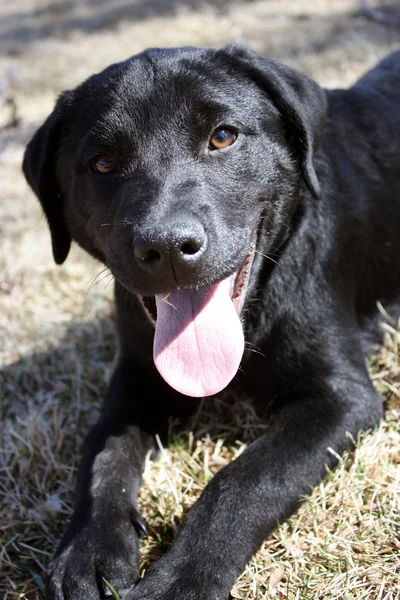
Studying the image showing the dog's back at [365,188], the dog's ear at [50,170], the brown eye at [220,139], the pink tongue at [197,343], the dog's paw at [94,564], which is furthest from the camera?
the dog's back at [365,188]

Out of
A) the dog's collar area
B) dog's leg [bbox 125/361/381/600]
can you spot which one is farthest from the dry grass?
the dog's collar area

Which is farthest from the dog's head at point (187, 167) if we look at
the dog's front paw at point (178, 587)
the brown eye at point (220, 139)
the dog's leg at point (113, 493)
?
the dog's front paw at point (178, 587)

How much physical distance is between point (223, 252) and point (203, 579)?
1002 millimetres

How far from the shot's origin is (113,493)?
8.29 ft

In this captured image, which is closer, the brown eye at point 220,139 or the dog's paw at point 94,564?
the dog's paw at point 94,564

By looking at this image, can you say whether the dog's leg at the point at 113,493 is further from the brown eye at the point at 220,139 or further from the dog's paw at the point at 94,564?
the brown eye at the point at 220,139

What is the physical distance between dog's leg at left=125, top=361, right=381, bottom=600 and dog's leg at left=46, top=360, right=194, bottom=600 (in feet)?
0.57

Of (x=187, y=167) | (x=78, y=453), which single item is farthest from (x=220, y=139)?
(x=78, y=453)

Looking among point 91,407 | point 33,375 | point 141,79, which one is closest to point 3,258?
point 33,375

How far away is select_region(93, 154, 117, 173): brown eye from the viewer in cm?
262

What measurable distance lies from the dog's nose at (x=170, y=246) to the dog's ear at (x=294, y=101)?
2.39 feet

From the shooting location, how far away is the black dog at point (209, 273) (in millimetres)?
2258

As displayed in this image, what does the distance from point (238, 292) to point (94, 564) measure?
3.44 ft

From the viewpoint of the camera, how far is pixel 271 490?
7.84ft
